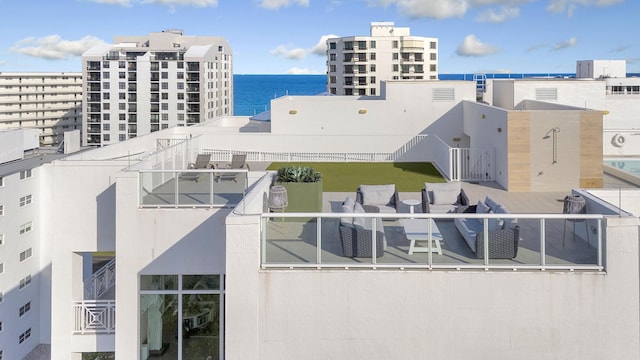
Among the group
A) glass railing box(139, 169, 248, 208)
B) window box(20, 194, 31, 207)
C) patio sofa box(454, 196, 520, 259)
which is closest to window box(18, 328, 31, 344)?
window box(20, 194, 31, 207)

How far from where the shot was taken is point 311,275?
8.33 m

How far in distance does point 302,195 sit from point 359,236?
169 inches

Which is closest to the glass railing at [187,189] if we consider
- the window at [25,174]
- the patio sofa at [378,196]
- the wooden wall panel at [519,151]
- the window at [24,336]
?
the patio sofa at [378,196]


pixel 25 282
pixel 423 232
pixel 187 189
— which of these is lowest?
pixel 25 282

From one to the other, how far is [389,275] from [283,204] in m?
4.01

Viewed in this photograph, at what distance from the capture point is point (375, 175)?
21.0 meters

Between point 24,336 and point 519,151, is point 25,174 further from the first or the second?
point 519,151

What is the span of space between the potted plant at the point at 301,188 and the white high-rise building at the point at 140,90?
87.7 meters

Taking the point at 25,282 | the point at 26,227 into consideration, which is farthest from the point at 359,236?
the point at 25,282

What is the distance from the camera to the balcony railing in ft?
47.0

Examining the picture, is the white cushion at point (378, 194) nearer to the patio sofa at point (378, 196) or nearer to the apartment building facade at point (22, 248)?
the patio sofa at point (378, 196)

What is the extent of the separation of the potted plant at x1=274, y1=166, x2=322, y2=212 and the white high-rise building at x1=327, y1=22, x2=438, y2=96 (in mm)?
89707

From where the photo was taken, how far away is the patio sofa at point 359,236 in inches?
332

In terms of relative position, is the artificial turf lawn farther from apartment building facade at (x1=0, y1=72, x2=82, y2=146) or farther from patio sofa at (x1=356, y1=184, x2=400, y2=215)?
apartment building facade at (x1=0, y1=72, x2=82, y2=146)
